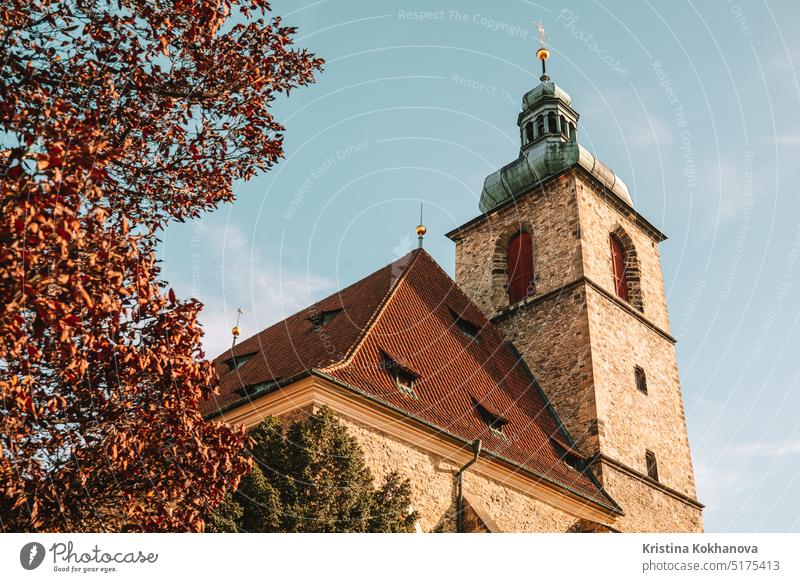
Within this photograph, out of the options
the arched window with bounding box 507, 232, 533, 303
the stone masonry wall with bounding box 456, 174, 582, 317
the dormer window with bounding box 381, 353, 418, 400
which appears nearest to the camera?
the dormer window with bounding box 381, 353, 418, 400

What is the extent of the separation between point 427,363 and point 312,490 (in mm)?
4575

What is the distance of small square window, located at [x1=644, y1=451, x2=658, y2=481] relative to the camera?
16.7 m

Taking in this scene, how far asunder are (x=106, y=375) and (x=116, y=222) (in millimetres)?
971

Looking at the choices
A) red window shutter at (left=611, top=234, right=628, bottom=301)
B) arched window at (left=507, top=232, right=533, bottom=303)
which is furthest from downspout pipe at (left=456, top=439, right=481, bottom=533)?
red window shutter at (left=611, top=234, right=628, bottom=301)

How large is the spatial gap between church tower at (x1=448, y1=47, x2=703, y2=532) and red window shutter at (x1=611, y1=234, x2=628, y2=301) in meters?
0.04

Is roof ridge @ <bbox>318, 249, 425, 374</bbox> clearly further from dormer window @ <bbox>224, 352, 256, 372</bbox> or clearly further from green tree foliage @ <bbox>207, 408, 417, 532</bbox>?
dormer window @ <bbox>224, 352, 256, 372</bbox>

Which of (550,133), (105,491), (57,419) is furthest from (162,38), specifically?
(550,133)

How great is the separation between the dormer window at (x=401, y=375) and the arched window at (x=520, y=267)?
6936 millimetres

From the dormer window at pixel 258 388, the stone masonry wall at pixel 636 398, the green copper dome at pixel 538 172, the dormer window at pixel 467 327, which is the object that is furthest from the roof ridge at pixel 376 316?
the green copper dome at pixel 538 172

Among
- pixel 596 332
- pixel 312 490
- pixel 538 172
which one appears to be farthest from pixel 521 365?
pixel 312 490

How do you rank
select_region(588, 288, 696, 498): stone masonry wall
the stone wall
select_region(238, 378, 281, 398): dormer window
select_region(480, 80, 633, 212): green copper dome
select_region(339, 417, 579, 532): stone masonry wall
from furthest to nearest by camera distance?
select_region(480, 80, 633, 212): green copper dome, select_region(588, 288, 696, 498): stone masonry wall, the stone wall, select_region(238, 378, 281, 398): dormer window, select_region(339, 417, 579, 532): stone masonry wall

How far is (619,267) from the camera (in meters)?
19.7

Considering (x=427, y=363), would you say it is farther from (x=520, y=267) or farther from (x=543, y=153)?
(x=543, y=153)
